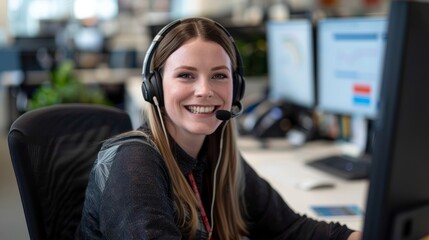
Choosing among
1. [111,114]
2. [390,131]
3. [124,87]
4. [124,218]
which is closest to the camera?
[390,131]

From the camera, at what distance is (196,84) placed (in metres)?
1.12

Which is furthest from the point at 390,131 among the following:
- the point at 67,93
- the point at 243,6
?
the point at 243,6

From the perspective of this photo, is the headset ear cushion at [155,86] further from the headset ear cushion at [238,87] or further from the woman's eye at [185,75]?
the headset ear cushion at [238,87]

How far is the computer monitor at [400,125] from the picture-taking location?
0.61m

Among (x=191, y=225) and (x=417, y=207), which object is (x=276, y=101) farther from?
(x=417, y=207)

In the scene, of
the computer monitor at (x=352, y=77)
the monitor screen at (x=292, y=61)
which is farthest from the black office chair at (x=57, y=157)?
the monitor screen at (x=292, y=61)


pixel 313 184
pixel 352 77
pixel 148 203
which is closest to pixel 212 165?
pixel 148 203

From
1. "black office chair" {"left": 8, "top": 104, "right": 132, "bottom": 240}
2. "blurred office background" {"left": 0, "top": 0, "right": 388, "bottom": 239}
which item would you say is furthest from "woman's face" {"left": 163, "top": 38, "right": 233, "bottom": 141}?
"blurred office background" {"left": 0, "top": 0, "right": 388, "bottom": 239}

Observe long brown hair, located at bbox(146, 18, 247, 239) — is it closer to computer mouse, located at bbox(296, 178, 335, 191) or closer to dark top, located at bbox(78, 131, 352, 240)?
dark top, located at bbox(78, 131, 352, 240)

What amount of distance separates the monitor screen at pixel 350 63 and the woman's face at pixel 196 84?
0.80m

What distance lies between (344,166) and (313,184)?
10.0 inches

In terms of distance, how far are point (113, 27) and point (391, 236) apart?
8870 mm

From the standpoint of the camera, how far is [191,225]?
3.64ft

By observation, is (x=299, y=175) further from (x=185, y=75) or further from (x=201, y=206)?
(x=185, y=75)
